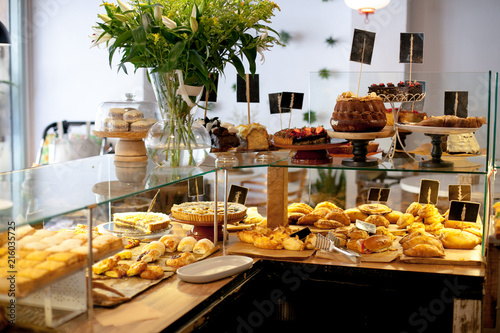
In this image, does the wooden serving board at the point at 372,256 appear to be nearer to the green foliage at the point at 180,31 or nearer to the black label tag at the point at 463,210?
the black label tag at the point at 463,210

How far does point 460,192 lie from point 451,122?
540 millimetres

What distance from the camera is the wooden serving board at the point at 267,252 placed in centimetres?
219

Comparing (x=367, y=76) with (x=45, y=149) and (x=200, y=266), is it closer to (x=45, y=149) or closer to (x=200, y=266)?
(x=200, y=266)

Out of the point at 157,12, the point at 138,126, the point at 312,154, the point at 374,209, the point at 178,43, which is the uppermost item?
the point at 157,12

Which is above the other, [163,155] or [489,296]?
[163,155]

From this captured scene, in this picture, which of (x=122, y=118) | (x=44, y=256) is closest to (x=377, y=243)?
(x=122, y=118)

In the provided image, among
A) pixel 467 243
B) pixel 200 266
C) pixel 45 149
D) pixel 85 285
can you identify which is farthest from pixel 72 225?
pixel 45 149

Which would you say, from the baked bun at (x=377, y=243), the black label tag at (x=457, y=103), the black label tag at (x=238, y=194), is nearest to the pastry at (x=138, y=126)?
the black label tag at (x=238, y=194)

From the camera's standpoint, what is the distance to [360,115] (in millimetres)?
2135

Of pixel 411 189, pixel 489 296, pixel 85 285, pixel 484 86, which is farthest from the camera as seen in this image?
pixel 411 189

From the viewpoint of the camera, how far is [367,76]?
2482 mm

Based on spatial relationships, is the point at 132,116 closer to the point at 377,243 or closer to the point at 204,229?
the point at 204,229

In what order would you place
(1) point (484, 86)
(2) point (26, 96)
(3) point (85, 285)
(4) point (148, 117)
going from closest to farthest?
1. (3) point (85, 285)
2. (1) point (484, 86)
3. (4) point (148, 117)
4. (2) point (26, 96)

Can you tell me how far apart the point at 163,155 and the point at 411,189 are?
2684mm
